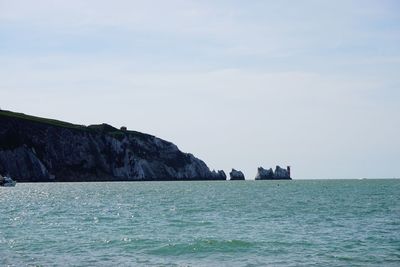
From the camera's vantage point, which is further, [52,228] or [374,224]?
[374,224]

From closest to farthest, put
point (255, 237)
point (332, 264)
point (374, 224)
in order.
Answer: point (332, 264) < point (255, 237) < point (374, 224)

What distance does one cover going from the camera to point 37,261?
116ft

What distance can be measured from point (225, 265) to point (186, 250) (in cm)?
624

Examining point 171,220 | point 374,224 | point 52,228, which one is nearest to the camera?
point 52,228

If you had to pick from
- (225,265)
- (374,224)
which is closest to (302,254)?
(225,265)

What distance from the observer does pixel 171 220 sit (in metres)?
62.5

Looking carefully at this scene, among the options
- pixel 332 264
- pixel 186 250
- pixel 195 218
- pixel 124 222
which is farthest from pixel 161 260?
pixel 195 218

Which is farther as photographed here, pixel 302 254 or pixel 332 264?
pixel 302 254

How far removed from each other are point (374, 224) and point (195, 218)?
1979 cm

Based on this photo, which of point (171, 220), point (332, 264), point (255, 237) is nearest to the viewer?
point (332, 264)

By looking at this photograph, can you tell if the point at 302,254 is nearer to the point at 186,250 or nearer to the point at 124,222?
the point at 186,250

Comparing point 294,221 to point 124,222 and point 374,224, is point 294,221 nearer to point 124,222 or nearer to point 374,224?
point 374,224

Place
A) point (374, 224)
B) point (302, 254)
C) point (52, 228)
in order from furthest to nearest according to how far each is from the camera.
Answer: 1. point (374, 224)
2. point (52, 228)
3. point (302, 254)

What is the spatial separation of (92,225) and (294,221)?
845 inches
